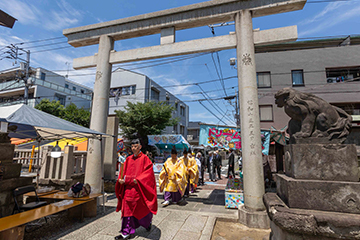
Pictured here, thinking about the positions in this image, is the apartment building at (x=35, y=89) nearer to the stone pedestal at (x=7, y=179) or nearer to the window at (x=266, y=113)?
the window at (x=266, y=113)

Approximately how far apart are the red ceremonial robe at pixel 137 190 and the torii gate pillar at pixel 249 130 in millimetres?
2469

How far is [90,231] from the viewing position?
172 inches

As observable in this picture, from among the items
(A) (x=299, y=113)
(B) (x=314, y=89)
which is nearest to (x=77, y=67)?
(A) (x=299, y=113)

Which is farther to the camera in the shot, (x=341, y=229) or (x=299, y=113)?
(x=299, y=113)

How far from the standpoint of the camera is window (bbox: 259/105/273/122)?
16.6m

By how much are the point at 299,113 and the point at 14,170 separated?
22.0 feet

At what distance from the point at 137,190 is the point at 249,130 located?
3.27 metres

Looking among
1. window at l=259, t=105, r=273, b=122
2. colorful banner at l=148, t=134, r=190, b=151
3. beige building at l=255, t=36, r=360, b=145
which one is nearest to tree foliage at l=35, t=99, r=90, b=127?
colorful banner at l=148, t=134, r=190, b=151

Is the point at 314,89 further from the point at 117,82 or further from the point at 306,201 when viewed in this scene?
the point at 117,82

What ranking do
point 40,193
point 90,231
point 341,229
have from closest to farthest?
point 341,229 → point 90,231 → point 40,193

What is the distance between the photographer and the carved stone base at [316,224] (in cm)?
239

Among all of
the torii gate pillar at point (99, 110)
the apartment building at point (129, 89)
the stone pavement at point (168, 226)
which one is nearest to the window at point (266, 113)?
the stone pavement at point (168, 226)

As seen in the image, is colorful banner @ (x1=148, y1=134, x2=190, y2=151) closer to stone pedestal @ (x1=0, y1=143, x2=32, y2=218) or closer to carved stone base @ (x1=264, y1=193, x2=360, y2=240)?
stone pedestal @ (x1=0, y1=143, x2=32, y2=218)

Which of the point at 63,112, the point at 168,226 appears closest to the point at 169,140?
the point at 168,226
